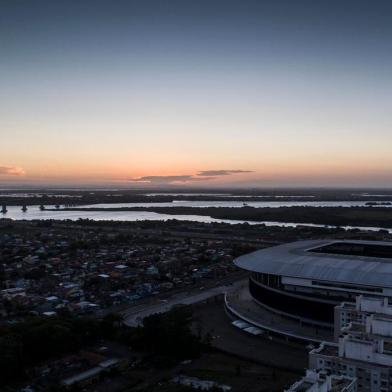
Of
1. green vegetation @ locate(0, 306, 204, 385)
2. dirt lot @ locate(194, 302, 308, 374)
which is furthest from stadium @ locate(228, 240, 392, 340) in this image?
green vegetation @ locate(0, 306, 204, 385)

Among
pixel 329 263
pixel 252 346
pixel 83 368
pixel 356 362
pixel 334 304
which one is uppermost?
pixel 329 263

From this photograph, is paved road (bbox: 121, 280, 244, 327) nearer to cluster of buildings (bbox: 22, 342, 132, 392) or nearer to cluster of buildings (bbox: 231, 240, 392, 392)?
cluster of buildings (bbox: 231, 240, 392, 392)

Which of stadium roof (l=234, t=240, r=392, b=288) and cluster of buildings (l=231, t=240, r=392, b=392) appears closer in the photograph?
cluster of buildings (l=231, t=240, r=392, b=392)

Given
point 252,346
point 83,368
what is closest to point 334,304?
point 252,346

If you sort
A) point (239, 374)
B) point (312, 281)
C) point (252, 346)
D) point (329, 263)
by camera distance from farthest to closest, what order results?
point (329, 263) < point (312, 281) < point (252, 346) < point (239, 374)

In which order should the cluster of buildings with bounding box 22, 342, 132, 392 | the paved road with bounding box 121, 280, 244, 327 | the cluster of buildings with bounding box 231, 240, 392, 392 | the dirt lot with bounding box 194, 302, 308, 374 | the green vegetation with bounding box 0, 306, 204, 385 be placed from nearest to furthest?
1. the cluster of buildings with bounding box 231, 240, 392, 392
2. the cluster of buildings with bounding box 22, 342, 132, 392
3. the green vegetation with bounding box 0, 306, 204, 385
4. the dirt lot with bounding box 194, 302, 308, 374
5. the paved road with bounding box 121, 280, 244, 327

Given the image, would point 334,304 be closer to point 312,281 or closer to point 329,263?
point 312,281

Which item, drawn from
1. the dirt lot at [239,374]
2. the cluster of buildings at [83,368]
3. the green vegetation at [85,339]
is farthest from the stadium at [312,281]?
the cluster of buildings at [83,368]

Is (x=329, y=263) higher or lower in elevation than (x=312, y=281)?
higher
